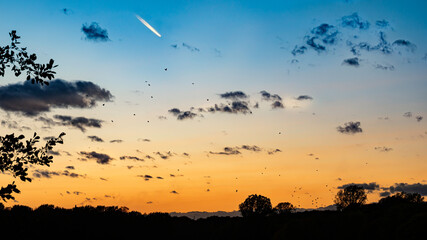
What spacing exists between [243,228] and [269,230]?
7.00 metres

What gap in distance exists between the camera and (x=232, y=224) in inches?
2906

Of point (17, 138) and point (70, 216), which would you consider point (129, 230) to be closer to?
point (70, 216)

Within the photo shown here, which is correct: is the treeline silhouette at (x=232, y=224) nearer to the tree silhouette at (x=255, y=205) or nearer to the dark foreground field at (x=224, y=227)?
the dark foreground field at (x=224, y=227)

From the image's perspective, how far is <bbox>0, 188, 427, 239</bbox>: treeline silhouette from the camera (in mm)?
29689

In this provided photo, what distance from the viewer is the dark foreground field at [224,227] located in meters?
29.1

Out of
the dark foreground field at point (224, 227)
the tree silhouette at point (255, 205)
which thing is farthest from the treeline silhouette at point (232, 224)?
the tree silhouette at point (255, 205)

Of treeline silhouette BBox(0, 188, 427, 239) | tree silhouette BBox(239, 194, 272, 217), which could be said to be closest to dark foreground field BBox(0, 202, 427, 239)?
treeline silhouette BBox(0, 188, 427, 239)

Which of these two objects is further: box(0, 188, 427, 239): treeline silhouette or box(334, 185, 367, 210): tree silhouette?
box(334, 185, 367, 210): tree silhouette

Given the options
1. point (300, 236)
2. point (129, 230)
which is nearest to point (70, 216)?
point (129, 230)

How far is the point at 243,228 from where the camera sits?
70375mm

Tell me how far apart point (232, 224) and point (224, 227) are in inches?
68.5

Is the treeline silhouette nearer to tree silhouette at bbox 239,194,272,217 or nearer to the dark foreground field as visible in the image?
the dark foreground field

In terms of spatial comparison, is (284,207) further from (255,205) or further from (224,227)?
(224,227)

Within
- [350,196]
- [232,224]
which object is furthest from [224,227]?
[350,196]
